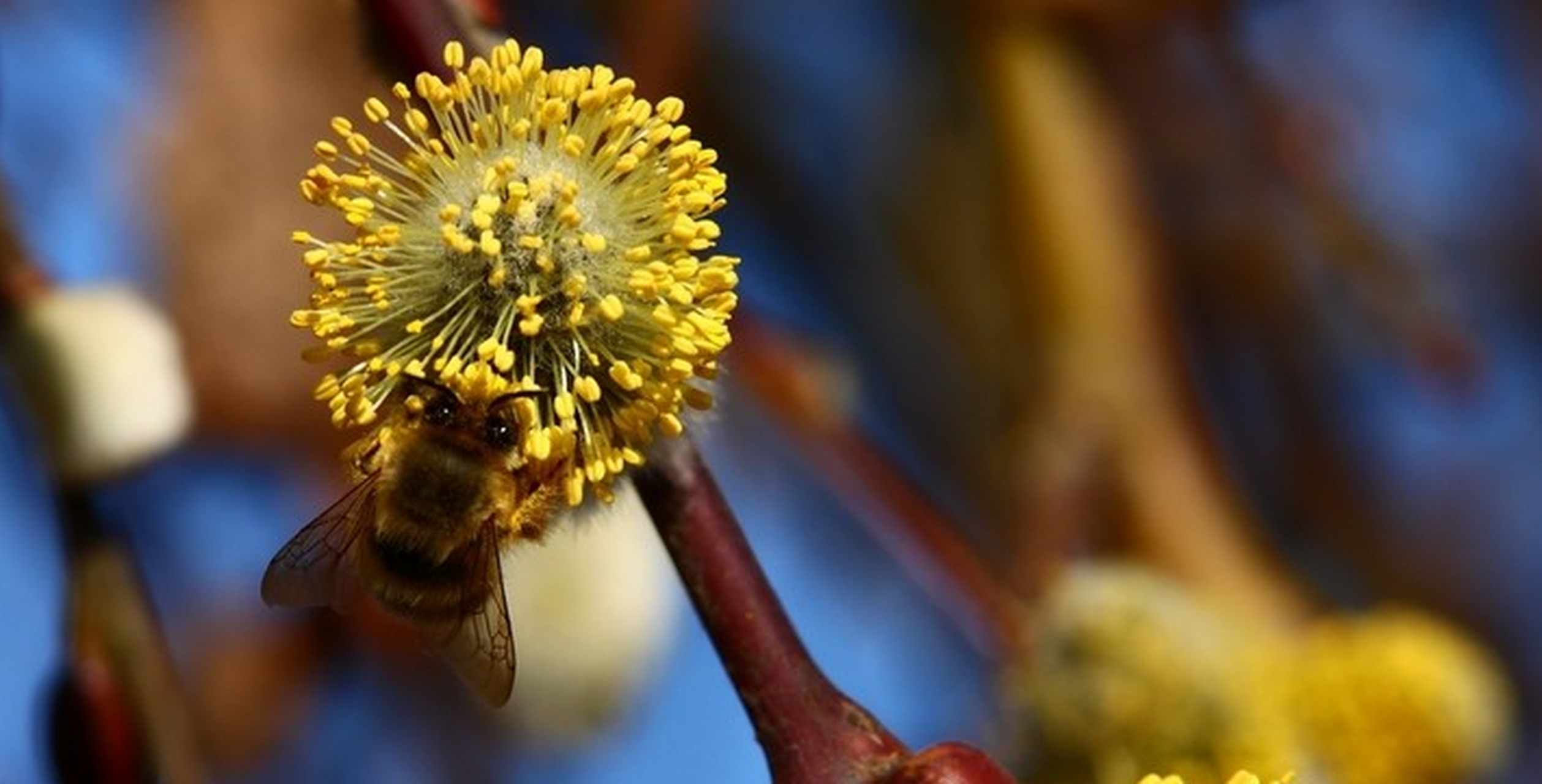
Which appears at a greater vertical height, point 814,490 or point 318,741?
point 814,490

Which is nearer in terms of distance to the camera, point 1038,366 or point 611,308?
point 611,308

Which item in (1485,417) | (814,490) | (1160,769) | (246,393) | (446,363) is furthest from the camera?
(1485,417)

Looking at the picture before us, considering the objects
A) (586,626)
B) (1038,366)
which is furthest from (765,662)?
(1038,366)

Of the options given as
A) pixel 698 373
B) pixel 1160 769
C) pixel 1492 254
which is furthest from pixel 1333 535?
pixel 698 373

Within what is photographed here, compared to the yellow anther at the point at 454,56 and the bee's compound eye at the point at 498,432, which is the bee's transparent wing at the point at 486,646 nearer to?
the bee's compound eye at the point at 498,432

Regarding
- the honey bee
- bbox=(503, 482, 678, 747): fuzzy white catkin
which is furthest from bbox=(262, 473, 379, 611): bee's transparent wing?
bbox=(503, 482, 678, 747): fuzzy white catkin

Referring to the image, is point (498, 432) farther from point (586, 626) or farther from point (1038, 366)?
point (1038, 366)

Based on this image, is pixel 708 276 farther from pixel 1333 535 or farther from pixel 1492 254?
pixel 1492 254

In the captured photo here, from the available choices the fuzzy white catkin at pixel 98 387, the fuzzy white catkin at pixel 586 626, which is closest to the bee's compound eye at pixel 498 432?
the fuzzy white catkin at pixel 98 387
